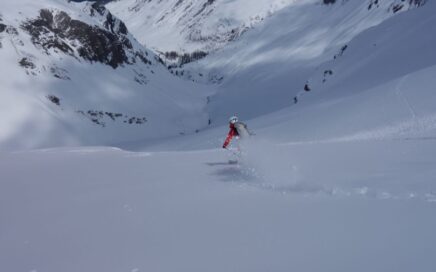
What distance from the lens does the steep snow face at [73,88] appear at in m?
76.2

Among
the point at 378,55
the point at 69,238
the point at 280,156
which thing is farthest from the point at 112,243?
the point at 378,55

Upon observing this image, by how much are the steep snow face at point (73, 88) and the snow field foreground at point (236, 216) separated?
61382 millimetres

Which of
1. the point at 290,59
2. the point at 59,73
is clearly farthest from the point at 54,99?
the point at 290,59

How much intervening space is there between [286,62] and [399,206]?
140 m

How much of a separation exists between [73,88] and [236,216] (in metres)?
89.8

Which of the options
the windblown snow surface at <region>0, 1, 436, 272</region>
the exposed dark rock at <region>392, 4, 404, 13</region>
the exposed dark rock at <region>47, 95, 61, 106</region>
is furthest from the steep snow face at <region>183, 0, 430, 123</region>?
the windblown snow surface at <region>0, 1, 436, 272</region>

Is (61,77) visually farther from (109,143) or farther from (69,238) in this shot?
(69,238)

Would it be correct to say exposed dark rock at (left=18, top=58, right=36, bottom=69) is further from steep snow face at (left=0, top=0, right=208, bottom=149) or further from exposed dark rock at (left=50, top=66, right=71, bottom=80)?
exposed dark rock at (left=50, top=66, right=71, bottom=80)

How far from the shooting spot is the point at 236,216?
30.3 feet

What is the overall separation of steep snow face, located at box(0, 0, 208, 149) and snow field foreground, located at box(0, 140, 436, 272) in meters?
61.4

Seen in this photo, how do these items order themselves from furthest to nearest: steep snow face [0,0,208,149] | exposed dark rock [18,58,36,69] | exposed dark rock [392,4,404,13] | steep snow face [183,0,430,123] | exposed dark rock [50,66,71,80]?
exposed dark rock [392,4,404,13], steep snow face [183,0,430,123], exposed dark rock [50,66,71,80], exposed dark rock [18,58,36,69], steep snow face [0,0,208,149]

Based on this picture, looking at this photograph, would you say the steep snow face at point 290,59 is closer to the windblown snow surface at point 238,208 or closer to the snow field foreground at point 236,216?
the windblown snow surface at point 238,208

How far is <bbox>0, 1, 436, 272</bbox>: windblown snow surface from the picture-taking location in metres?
7.04

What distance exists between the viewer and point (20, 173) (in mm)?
17969
